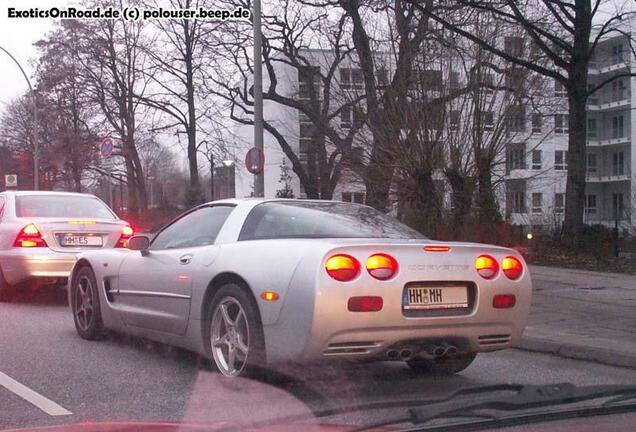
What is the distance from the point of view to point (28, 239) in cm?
962

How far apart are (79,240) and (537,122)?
1128cm

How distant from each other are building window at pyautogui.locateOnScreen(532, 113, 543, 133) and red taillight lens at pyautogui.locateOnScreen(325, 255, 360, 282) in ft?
43.6

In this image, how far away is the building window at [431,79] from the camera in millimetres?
15789

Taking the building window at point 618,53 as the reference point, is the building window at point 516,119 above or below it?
below

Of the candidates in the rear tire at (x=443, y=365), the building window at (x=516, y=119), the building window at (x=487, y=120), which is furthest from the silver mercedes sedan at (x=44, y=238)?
the building window at (x=516, y=119)

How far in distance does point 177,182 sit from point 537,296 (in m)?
49.2

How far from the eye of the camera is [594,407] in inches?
103

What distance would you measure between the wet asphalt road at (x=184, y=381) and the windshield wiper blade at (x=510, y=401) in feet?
3.63

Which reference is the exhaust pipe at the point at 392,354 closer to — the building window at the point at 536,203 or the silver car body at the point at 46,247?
the silver car body at the point at 46,247

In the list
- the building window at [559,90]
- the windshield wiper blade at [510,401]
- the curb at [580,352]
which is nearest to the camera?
the windshield wiper blade at [510,401]

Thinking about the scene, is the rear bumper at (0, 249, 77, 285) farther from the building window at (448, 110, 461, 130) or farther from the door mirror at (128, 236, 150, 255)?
the building window at (448, 110, 461, 130)

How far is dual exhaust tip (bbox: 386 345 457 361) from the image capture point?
15.7 ft

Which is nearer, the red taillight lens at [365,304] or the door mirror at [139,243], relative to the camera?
the red taillight lens at [365,304]

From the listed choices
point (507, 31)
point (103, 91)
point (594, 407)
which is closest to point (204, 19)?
point (103, 91)
